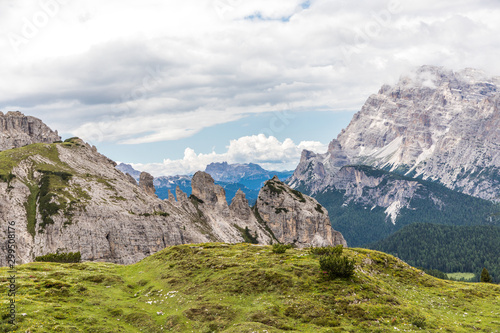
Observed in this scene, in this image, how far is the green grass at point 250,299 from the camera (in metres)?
39.7

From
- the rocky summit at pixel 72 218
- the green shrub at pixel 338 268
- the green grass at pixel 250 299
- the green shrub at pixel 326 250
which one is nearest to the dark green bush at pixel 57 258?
the green grass at pixel 250 299

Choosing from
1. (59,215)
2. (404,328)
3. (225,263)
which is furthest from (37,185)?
(404,328)

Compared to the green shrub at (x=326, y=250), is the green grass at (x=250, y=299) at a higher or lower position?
lower

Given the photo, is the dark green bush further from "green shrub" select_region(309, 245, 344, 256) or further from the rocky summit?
"green shrub" select_region(309, 245, 344, 256)

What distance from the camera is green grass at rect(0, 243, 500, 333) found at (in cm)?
3972

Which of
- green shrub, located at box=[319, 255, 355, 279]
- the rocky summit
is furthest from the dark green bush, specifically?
green shrub, located at box=[319, 255, 355, 279]

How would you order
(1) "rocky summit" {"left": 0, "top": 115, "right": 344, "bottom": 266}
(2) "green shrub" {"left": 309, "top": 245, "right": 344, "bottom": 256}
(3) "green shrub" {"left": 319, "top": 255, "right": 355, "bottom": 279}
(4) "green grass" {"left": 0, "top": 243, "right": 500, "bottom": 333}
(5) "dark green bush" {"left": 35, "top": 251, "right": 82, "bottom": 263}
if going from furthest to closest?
1. (1) "rocky summit" {"left": 0, "top": 115, "right": 344, "bottom": 266}
2. (5) "dark green bush" {"left": 35, "top": 251, "right": 82, "bottom": 263}
3. (2) "green shrub" {"left": 309, "top": 245, "right": 344, "bottom": 256}
4. (3) "green shrub" {"left": 319, "top": 255, "right": 355, "bottom": 279}
5. (4) "green grass" {"left": 0, "top": 243, "right": 500, "bottom": 333}

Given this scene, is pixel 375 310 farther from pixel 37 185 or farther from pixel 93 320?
pixel 37 185

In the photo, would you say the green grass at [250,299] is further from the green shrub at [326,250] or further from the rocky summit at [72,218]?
the rocky summit at [72,218]

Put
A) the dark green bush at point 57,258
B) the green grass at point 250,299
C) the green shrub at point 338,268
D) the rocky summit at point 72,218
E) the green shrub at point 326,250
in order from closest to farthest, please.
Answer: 1. the green grass at point 250,299
2. the green shrub at point 338,268
3. the green shrub at point 326,250
4. the dark green bush at point 57,258
5. the rocky summit at point 72,218

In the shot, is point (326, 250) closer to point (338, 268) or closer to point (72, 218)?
point (338, 268)

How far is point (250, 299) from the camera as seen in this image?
46281mm

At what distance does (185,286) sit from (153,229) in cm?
14376

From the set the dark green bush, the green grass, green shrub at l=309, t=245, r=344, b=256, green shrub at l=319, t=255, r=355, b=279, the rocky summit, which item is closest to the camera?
the green grass
